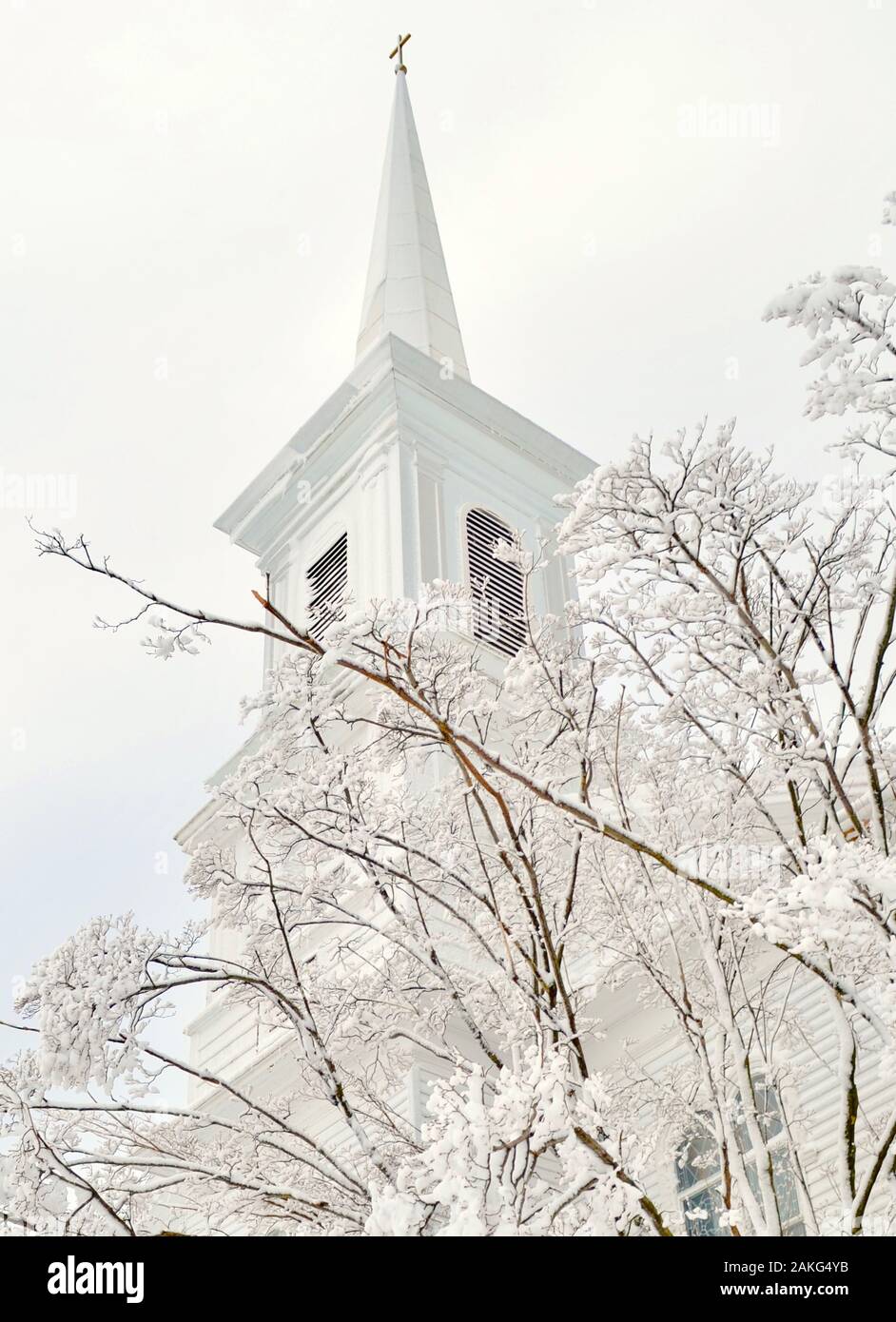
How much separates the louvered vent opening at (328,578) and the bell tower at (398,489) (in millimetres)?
24

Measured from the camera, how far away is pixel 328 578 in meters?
23.0

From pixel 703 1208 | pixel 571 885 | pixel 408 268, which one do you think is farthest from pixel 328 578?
pixel 571 885

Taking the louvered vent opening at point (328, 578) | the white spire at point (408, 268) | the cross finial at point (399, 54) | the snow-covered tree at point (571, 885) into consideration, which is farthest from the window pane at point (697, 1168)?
the cross finial at point (399, 54)

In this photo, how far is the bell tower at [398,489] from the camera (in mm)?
21938

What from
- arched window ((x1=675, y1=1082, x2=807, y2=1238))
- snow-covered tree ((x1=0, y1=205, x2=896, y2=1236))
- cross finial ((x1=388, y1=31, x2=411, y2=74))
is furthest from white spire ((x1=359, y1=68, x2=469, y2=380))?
snow-covered tree ((x1=0, y1=205, x2=896, y2=1236))

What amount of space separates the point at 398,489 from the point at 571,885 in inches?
622

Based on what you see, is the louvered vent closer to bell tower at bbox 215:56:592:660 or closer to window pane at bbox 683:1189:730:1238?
bell tower at bbox 215:56:592:660

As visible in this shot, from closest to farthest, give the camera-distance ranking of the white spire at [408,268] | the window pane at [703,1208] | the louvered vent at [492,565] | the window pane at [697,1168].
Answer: the window pane at [703,1208] < the window pane at [697,1168] < the louvered vent at [492,565] < the white spire at [408,268]

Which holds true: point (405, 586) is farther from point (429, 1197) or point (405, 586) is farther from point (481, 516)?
point (429, 1197)

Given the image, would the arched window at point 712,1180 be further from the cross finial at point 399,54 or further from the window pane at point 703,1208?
the cross finial at point 399,54

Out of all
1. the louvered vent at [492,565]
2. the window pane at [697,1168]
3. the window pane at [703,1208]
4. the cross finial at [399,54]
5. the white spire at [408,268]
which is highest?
the cross finial at [399,54]

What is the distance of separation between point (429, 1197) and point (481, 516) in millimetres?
19347

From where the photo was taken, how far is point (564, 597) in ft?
78.4

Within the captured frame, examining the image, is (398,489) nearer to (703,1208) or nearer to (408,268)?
(408,268)
